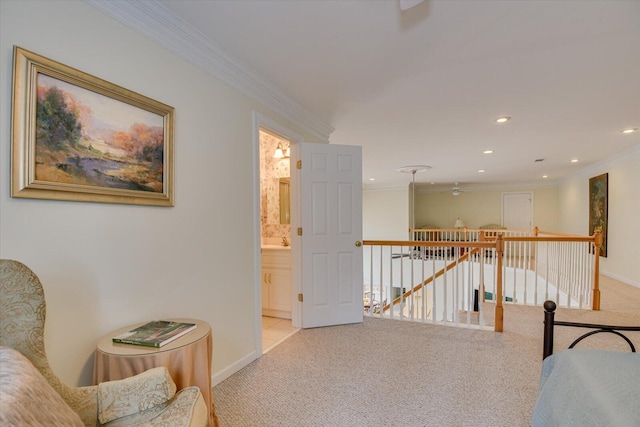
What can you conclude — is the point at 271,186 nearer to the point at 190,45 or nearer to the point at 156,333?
the point at 190,45

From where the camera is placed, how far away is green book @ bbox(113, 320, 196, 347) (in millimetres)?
1422

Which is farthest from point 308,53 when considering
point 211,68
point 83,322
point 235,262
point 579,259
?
point 579,259

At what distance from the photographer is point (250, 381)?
2.25m

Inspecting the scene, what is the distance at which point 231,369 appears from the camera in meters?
2.33

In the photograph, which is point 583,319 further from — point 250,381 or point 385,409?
point 250,381

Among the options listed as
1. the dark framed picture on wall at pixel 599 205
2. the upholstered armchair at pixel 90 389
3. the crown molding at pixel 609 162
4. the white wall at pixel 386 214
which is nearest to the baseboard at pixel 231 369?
the upholstered armchair at pixel 90 389

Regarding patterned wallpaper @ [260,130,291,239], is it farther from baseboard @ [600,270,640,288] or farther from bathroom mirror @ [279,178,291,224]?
baseboard @ [600,270,640,288]

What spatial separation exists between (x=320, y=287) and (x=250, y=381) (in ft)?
4.23

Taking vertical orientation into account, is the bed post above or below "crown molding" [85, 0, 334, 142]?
below

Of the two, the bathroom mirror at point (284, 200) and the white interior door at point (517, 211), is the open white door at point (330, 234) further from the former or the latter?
the white interior door at point (517, 211)

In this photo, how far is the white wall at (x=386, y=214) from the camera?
950 centimetres

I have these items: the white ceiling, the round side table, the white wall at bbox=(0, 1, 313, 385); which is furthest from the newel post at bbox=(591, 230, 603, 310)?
the round side table

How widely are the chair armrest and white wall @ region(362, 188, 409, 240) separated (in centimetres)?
833

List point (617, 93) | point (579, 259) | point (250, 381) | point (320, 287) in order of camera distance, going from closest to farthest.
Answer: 1. point (250, 381)
2. point (617, 93)
3. point (320, 287)
4. point (579, 259)
